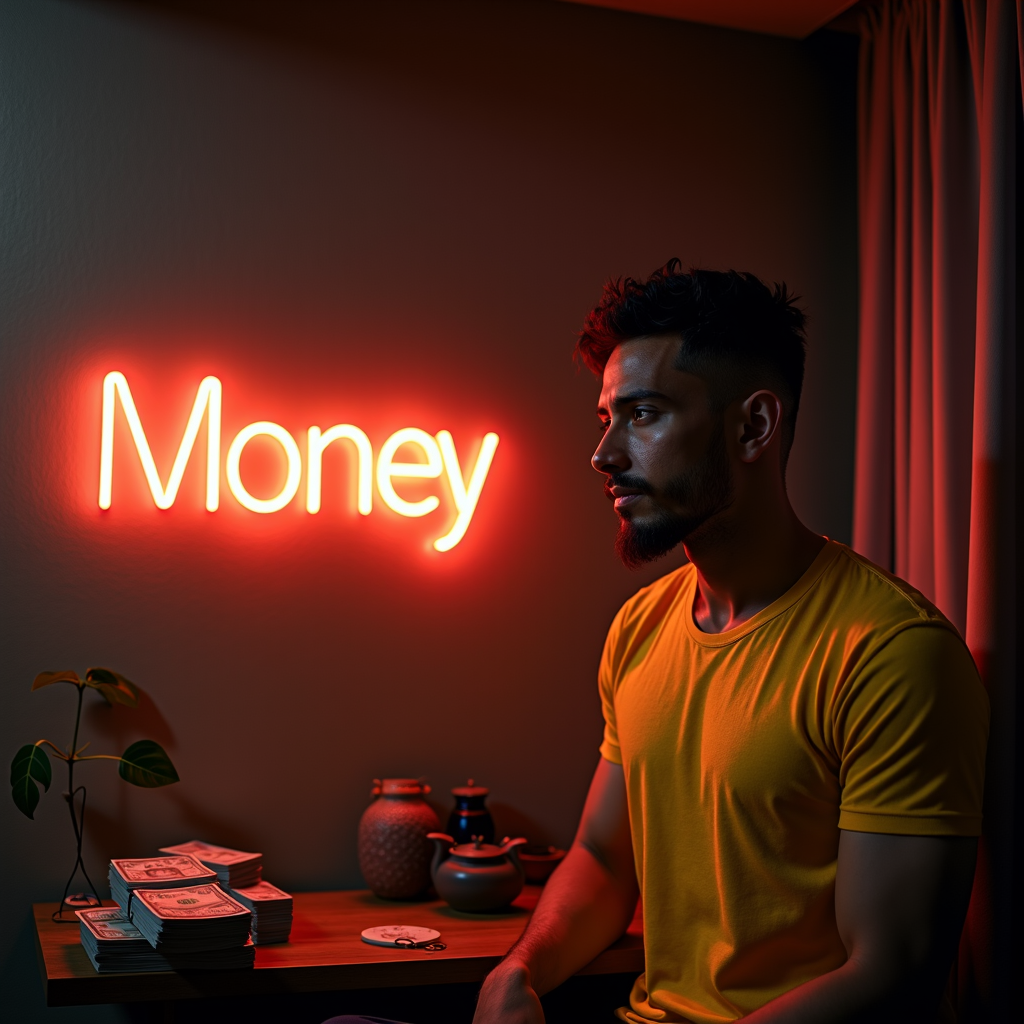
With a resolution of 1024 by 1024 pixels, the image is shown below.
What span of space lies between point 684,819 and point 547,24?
2046 millimetres

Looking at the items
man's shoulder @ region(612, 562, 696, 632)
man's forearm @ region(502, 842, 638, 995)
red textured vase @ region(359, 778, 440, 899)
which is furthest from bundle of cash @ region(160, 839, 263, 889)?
man's shoulder @ region(612, 562, 696, 632)

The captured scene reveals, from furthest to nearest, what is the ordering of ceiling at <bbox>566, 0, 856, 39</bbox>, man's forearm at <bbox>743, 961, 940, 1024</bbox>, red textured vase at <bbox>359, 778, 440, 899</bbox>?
ceiling at <bbox>566, 0, 856, 39</bbox>, red textured vase at <bbox>359, 778, 440, 899</bbox>, man's forearm at <bbox>743, 961, 940, 1024</bbox>

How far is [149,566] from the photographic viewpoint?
2.37 m

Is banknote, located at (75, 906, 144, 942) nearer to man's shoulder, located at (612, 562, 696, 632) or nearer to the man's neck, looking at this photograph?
man's shoulder, located at (612, 562, 696, 632)

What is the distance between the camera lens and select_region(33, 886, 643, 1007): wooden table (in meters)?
1.80

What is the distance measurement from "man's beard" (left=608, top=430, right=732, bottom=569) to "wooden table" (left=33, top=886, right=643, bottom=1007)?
0.83 meters

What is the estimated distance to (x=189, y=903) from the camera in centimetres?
187

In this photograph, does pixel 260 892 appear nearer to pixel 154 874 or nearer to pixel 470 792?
pixel 154 874

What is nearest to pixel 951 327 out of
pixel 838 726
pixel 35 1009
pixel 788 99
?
pixel 788 99

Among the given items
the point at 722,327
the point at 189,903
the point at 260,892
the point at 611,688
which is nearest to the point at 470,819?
the point at 260,892

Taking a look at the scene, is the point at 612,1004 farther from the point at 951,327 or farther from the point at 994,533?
the point at 951,327

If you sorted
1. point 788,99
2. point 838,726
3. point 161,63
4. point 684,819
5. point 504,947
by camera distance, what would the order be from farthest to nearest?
point 788,99 → point 161,63 → point 504,947 → point 684,819 → point 838,726

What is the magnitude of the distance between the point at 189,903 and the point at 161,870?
0.69 ft

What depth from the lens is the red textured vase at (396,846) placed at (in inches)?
91.6
